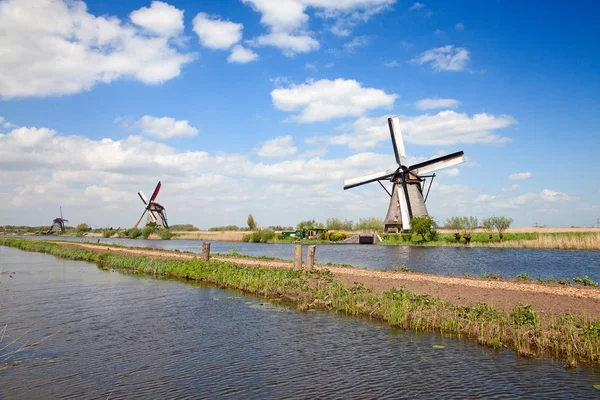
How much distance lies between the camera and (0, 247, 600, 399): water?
7.28m

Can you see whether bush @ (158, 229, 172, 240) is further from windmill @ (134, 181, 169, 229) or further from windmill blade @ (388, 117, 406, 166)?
windmill blade @ (388, 117, 406, 166)

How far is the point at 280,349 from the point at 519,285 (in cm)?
1024

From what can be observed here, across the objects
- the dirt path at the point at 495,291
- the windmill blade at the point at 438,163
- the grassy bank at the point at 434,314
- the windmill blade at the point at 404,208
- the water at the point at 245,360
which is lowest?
the water at the point at 245,360

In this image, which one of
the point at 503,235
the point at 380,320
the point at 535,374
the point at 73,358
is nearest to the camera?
the point at 535,374

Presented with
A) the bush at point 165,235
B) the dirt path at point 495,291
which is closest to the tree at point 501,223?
the dirt path at point 495,291

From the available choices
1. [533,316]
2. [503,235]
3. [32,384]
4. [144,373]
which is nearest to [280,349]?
[144,373]

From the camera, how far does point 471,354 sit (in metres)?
9.16

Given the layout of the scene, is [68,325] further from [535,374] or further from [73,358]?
[535,374]

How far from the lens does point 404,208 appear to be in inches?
1982

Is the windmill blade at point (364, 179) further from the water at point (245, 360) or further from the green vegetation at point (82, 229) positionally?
the green vegetation at point (82, 229)

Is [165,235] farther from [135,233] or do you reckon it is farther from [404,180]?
[404,180]

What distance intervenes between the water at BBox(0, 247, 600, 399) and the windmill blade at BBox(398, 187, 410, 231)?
38.4 metres

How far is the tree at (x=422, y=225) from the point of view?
4906cm

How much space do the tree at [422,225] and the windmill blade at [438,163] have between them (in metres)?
5.43
